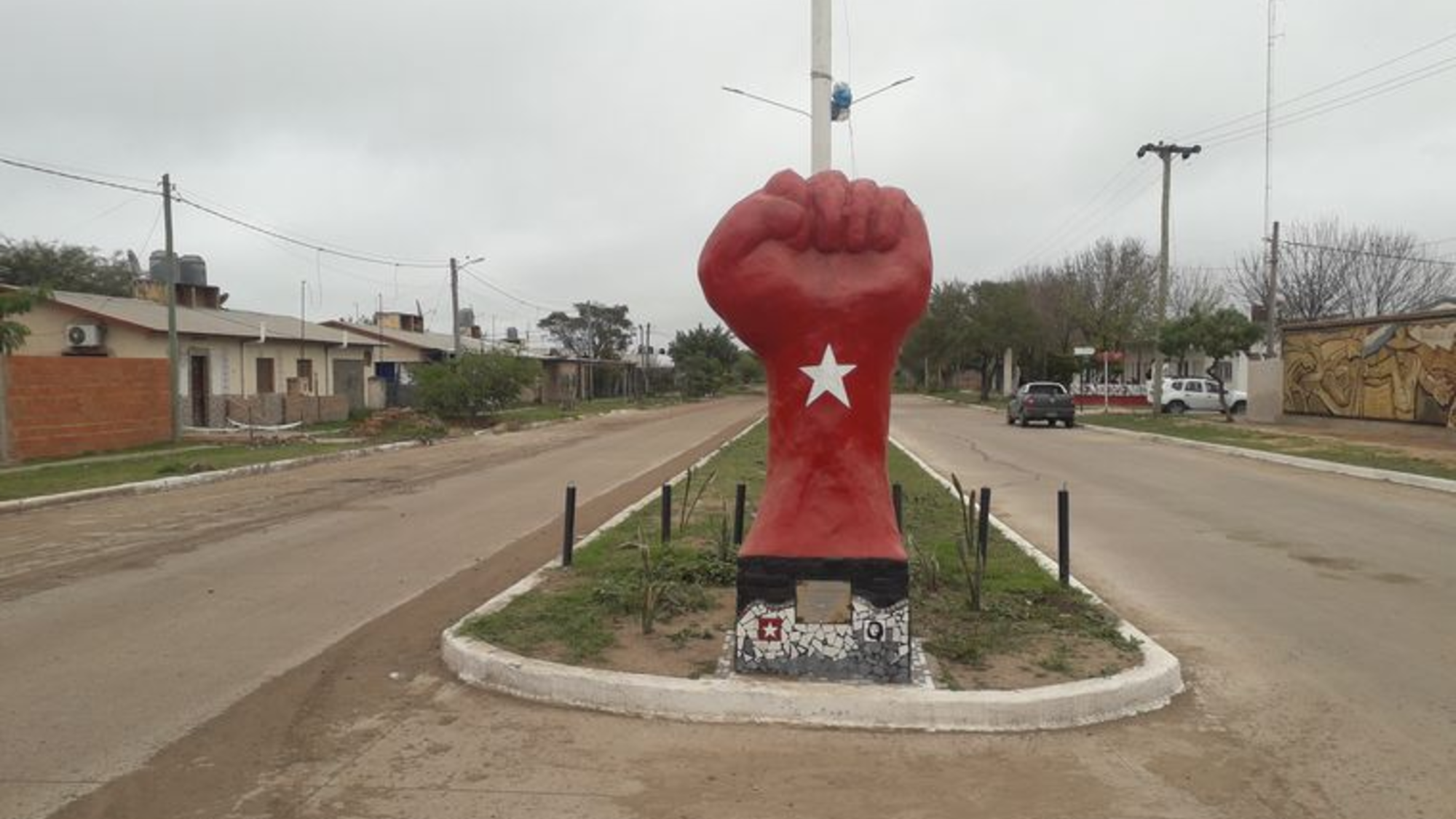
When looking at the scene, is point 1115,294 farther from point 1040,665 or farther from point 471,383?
point 1040,665

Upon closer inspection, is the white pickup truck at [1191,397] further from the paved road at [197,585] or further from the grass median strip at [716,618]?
the grass median strip at [716,618]

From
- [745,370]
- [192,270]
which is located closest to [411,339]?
[192,270]

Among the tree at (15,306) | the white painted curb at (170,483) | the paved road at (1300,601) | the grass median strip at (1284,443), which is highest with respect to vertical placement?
the tree at (15,306)

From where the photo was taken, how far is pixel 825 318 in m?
5.65

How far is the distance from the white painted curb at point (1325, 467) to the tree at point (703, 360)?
1720 inches

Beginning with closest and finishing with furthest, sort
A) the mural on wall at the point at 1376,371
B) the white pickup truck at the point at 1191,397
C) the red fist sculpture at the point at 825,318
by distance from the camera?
1. the red fist sculpture at the point at 825,318
2. the mural on wall at the point at 1376,371
3. the white pickup truck at the point at 1191,397

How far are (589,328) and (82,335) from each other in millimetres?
67421

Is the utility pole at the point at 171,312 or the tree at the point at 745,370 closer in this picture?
the utility pole at the point at 171,312

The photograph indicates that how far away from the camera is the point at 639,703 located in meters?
5.25

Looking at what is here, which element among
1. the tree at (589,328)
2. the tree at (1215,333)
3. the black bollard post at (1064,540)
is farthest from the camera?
the tree at (589,328)

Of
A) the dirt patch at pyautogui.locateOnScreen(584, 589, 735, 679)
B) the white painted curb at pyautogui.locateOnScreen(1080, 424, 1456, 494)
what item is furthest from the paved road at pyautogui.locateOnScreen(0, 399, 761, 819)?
the white painted curb at pyautogui.locateOnScreen(1080, 424, 1456, 494)

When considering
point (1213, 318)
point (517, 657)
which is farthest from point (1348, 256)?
point (517, 657)

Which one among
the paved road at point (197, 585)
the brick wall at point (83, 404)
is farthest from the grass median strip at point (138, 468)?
the brick wall at point (83, 404)

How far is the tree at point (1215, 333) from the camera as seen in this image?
31047mm
